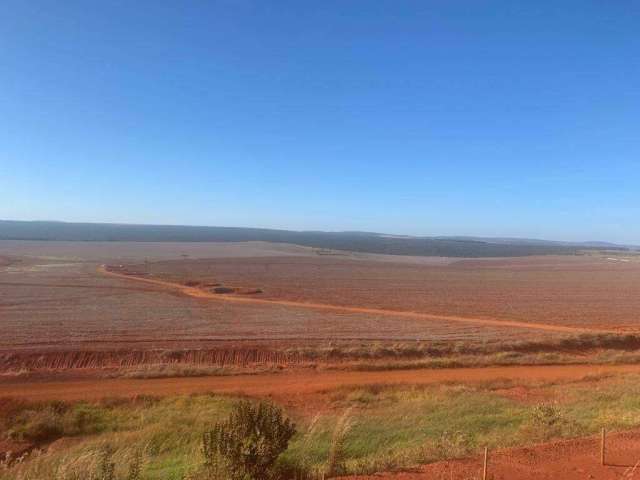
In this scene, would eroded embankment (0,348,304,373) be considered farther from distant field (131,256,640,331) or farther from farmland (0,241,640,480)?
distant field (131,256,640,331)

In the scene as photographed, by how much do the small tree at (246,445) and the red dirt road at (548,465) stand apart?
4.41 feet

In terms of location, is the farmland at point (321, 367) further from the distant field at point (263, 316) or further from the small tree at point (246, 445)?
the small tree at point (246, 445)

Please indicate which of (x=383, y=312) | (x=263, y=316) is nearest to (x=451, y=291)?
(x=383, y=312)

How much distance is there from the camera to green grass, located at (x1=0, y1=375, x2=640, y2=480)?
29.9 ft

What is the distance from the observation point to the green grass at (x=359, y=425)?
9125mm

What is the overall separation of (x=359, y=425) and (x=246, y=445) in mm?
5561

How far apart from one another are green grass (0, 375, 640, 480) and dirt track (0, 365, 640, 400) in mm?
1636

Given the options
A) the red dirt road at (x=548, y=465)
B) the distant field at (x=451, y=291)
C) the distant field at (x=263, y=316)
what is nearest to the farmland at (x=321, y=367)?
the red dirt road at (x=548, y=465)

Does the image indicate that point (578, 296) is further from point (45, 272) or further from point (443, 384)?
point (45, 272)

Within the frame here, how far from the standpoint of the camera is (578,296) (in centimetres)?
5753

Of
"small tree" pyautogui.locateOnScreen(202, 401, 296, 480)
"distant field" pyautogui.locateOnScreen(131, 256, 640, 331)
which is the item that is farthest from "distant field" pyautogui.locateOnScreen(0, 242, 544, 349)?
"small tree" pyautogui.locateOnScreen(202, 401, 296, 480)

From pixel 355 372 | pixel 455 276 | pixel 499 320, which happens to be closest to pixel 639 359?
pixel 499 320

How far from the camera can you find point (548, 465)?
820cm

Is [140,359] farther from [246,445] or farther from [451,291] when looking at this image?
[451,291]
